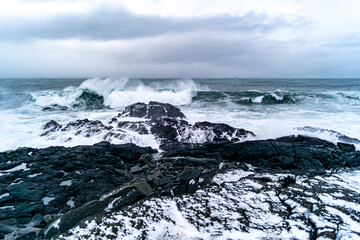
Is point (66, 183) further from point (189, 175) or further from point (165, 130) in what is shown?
point (165, 130)

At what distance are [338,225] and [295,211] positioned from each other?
26.4 inches

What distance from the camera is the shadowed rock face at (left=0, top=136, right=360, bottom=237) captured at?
497 centimetres

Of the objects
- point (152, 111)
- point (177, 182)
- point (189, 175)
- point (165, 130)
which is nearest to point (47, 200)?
point (177, 182)

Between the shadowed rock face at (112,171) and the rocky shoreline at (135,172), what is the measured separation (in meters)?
0.02

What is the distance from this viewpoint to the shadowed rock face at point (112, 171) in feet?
16.3

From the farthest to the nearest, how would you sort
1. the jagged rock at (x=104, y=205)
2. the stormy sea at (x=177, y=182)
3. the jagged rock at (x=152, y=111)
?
the jagged rock at (x=152, y=111) → the jagged rock at (x=104, y=205) → the stormy sea at (x=177, y=182)

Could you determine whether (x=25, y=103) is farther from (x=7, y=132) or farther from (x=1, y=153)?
(x=1, y=153)

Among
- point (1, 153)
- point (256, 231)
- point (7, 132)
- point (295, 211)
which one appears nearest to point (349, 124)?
point (295, 211)

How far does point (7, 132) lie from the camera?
501 inches

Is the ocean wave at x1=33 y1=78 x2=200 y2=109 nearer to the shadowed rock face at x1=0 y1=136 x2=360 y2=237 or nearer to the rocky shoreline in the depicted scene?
A: the rocky shoreline

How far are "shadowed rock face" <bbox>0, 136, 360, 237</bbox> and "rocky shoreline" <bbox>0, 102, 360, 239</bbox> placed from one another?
20 mm

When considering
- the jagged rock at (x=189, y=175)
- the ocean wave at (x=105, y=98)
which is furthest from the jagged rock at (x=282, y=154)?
the ocean wave at (x=105, y=98)

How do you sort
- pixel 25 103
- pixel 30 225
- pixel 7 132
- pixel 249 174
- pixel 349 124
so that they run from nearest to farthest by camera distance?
1. pixel 30 225
2. pixel 249 174
3. pixel 7 132
4. pixel 349 124
5. pixel 25 103

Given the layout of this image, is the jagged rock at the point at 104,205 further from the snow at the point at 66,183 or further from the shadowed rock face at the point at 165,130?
the shadowed rock face at the point at 165,130
